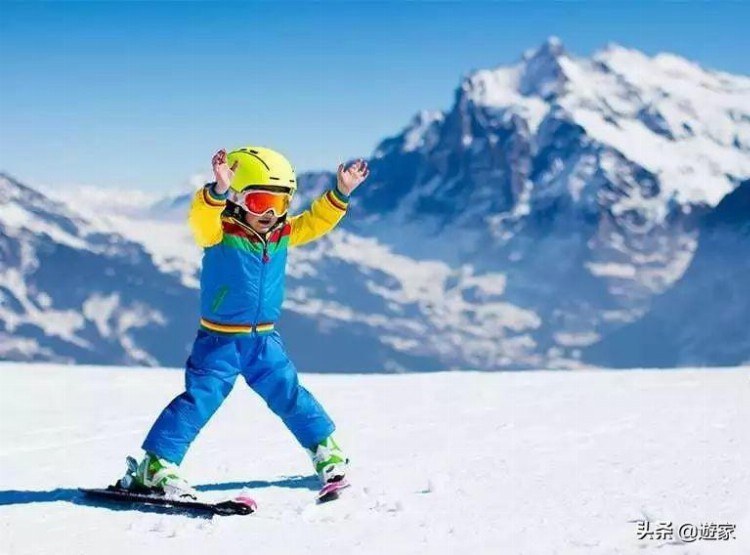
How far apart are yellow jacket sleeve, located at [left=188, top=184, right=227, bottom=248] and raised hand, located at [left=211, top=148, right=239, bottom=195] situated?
0.05 metres

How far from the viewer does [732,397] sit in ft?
28.0

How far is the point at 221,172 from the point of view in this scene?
4.98m

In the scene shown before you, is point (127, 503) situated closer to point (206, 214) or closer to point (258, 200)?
point (206, 214)

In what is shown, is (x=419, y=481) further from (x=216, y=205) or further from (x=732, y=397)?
(x=732, y=397)

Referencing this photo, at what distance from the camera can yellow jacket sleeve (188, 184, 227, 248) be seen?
5008 mm

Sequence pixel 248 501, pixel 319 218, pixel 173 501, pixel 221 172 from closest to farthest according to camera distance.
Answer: pixel 248 501
pixel 173 501
pixel 221 172
pixel 319 218

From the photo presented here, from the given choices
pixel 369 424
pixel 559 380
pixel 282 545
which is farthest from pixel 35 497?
pixel 559 380

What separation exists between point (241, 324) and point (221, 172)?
879mm

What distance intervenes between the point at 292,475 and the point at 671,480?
229cm

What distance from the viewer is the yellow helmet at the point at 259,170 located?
5238 mm

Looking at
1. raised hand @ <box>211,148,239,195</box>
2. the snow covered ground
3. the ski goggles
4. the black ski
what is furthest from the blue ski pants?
raised hand @ <box>211,148,239,195</box>

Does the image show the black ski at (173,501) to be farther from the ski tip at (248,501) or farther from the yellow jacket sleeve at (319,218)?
the yellow jacket sleeve at (319,218)

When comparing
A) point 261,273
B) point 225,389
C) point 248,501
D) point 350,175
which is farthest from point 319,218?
point 248,501

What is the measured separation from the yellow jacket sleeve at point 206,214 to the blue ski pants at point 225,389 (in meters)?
0.57
